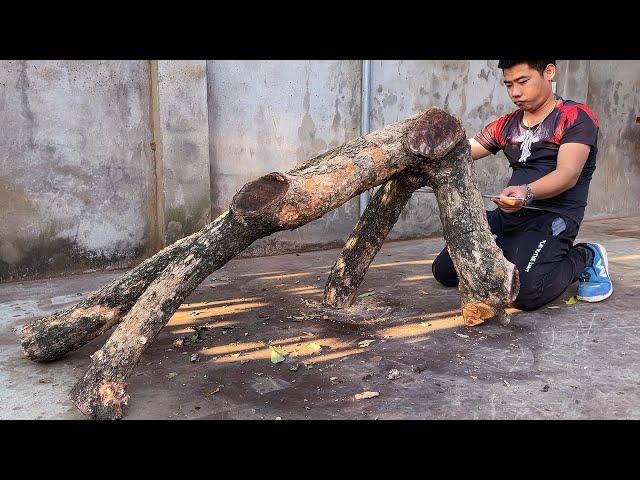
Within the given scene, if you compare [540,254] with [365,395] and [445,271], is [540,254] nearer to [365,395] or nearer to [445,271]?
[445,271]

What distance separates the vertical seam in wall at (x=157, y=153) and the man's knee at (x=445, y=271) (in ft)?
6.93

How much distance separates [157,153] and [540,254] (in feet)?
9.44

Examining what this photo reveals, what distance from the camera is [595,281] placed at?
12.6 feet

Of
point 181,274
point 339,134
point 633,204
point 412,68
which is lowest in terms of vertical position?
point 633,204

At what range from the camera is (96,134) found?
464cm

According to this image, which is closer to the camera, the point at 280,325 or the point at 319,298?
the point at 280,325

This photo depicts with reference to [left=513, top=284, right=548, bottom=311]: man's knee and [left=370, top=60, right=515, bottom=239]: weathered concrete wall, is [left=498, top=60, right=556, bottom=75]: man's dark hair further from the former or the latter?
[left=370, top=60, right=515, bottom=239]: weathered concrete wall

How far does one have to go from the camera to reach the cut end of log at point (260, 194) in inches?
104

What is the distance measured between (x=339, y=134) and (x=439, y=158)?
2.56 meters

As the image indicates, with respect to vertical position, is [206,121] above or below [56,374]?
above

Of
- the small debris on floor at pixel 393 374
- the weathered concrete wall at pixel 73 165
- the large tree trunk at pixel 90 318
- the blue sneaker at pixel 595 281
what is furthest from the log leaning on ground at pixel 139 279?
the weathered concrete wall at pixel 73 165

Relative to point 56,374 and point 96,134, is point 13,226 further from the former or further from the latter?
point 56,374
